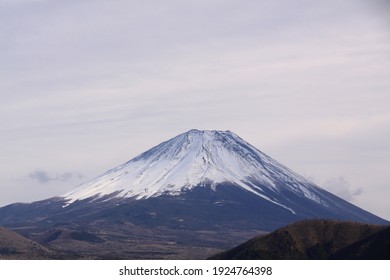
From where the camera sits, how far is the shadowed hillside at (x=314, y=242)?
370ft

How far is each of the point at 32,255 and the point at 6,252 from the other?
24.1ft

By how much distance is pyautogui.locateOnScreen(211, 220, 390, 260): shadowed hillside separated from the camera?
11288cm

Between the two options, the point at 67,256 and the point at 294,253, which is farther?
the point at 67,256

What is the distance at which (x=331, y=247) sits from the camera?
121500mm

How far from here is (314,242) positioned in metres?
124

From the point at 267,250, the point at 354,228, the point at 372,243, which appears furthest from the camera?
the point at 354,228

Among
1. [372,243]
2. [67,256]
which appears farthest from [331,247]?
[67,256]
